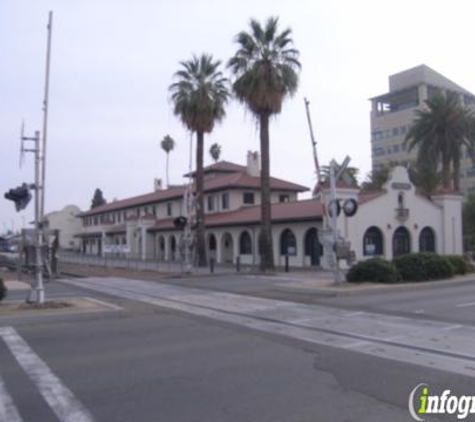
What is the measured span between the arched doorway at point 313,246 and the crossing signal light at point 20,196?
24.2 m

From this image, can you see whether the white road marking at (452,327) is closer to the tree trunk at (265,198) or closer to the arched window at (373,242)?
the tree trunk at (265,198)

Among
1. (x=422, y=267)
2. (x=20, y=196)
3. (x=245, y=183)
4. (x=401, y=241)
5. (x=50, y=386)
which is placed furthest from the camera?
(x=245, y=183)

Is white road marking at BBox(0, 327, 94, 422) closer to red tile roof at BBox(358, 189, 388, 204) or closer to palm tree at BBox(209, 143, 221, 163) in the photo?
red tile roof at BBox(358, 189, 388, 204)

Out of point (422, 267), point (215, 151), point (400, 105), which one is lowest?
point (422, 267)

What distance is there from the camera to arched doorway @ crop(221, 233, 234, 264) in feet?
157

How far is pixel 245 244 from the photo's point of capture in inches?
1770

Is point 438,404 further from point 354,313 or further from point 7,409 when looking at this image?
point 354,313

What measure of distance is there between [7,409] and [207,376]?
264 centimetres

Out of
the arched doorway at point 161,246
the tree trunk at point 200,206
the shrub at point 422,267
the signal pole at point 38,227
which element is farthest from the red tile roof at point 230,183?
the signal pole at point 38,227

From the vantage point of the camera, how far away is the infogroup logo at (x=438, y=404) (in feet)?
21.1

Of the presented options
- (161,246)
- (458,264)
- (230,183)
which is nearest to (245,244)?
(230,183)

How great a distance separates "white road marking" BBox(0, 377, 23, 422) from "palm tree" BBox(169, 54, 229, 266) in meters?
32.4

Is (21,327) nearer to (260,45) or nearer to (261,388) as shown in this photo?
(261,388)

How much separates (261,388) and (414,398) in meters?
1.86
